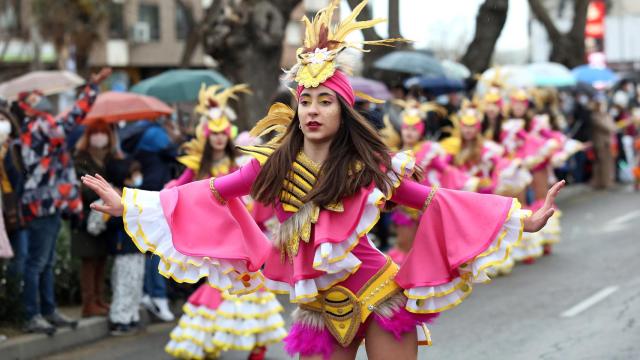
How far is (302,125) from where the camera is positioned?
17.0 ft

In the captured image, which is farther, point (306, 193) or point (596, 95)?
point (596, 95)

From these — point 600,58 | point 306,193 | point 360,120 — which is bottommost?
point 600,58

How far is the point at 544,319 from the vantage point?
9.67 meters

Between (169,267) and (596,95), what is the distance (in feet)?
61.8

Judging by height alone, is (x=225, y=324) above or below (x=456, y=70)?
below

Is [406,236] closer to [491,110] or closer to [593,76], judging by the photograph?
[491,110]

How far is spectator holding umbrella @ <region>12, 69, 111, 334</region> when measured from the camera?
915 cm

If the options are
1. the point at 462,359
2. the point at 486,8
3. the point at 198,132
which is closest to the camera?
the point at 462,359

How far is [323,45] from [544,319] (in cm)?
514

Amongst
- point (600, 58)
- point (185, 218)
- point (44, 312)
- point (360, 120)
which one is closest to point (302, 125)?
point (360, 120)

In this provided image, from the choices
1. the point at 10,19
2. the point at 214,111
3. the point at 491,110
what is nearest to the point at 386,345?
the point at 214,111

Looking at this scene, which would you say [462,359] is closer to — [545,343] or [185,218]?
[545,343]

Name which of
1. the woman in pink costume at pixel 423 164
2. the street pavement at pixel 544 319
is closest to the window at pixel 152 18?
the street pavement at pixel 544 319

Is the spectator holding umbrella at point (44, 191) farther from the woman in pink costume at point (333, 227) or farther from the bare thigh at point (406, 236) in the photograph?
the woman in pink costume at point (333, 227)
